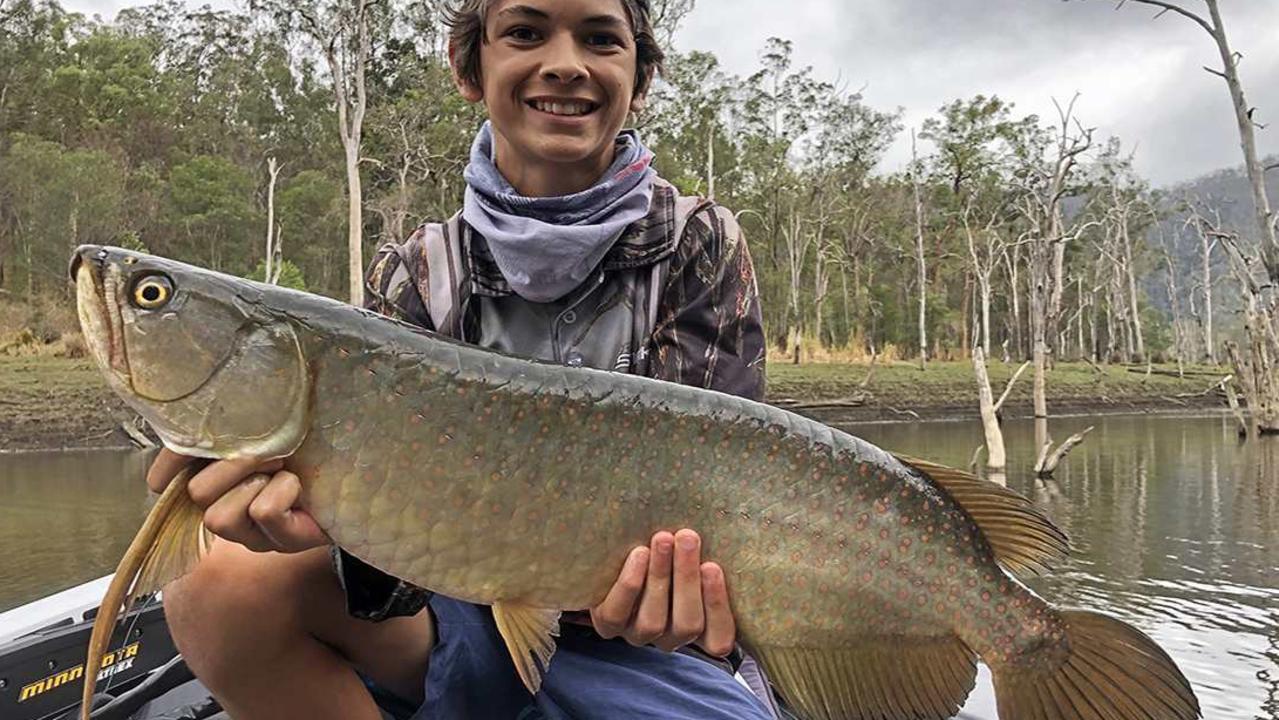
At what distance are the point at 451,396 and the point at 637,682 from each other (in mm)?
887

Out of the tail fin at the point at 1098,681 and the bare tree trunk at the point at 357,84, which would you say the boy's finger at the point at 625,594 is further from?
the bare tree trunk at the point at 357,84

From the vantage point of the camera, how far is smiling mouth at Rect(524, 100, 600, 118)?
272 cm

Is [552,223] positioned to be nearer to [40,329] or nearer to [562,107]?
[562,107]

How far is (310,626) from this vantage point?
2184mm

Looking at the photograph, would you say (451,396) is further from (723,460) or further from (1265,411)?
(1265,411)

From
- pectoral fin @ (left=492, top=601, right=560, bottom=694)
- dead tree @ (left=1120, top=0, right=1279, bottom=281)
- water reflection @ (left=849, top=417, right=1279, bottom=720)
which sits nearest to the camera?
pectoral fin @ (left=492, top=601, right=560, bottom=694)

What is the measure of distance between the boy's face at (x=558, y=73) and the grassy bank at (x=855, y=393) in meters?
13.2

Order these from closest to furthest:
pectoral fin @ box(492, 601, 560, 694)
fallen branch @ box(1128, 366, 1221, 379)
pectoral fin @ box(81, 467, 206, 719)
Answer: pectoral fin @ box(81, 467, 206, 719) → pectoral fin @ box(492, 601, 560, 694) → fallen branch @ box(1128, 366, 1221, 379)

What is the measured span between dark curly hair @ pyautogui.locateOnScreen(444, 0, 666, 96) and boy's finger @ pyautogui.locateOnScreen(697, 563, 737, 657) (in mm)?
1616

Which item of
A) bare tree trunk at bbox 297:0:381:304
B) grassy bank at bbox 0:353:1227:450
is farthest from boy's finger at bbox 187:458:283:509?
bare tree trunk at bbox 297:0:381:304

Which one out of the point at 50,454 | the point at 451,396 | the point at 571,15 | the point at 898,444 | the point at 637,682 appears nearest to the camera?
the point at 451,396

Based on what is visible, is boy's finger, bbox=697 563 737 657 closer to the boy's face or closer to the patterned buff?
the patterned buff

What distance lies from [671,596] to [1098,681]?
0.95m

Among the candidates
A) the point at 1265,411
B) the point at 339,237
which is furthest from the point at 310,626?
the point at 339,237
